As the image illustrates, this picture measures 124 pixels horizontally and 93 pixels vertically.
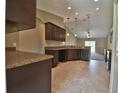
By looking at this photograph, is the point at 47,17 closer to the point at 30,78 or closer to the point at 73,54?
the point at 73,54

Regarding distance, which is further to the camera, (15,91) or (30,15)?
(30,15)

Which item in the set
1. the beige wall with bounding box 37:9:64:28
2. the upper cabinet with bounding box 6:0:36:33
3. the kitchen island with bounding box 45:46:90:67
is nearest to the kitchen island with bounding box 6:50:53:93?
the upper cabinet with bounding box 6:0:36:33

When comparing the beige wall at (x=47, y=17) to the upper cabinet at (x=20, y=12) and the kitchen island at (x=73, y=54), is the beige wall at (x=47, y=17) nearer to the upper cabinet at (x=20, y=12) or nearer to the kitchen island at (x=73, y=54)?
the kitchen island at (x=73, y=54)

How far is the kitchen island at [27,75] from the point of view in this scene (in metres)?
1.41

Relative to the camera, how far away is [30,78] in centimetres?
175

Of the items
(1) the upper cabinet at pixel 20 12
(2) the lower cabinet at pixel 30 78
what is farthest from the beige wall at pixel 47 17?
(2) the lower cabinet at pixel 30 78

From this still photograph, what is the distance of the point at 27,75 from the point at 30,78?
0.10 meters

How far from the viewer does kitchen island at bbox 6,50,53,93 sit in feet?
4.63

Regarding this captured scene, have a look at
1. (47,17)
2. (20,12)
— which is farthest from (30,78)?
(47,17)
